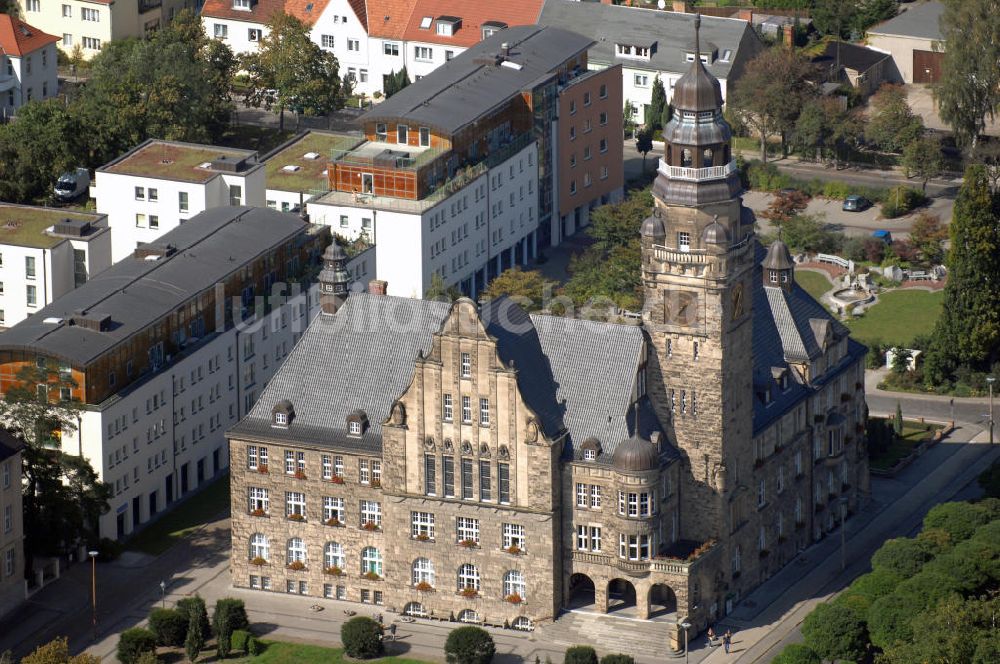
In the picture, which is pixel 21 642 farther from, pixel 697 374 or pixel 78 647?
pixel 697 374

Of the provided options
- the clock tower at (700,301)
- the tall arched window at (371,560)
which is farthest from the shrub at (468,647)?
the clock tower at (700,301)

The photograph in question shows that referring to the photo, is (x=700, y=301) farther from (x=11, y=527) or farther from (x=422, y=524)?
(x=11, y=527)

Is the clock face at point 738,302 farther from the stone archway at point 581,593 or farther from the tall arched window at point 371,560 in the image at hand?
the tall arched window at point 371,560

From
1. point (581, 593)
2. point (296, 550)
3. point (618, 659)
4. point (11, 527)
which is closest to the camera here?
point (618, 659)

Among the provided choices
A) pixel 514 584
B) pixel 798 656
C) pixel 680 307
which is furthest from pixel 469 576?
pixel 798 656

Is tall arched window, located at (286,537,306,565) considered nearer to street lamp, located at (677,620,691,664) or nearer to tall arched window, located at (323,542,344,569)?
tall arched window, located at (323,542,344,569)

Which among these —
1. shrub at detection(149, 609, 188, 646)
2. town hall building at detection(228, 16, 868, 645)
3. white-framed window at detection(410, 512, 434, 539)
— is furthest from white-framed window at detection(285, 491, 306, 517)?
shrub at detection(149, 609, 188, 646)
